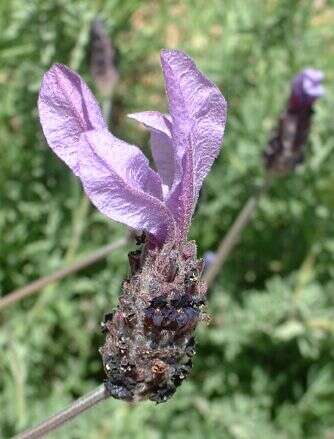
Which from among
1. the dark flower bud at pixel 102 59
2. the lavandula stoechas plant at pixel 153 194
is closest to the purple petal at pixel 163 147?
the lavandula stoechas plant at pixel 153 194

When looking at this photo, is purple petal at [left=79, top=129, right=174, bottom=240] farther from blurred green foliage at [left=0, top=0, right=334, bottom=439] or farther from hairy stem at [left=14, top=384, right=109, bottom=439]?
blurred green foliage at [left=0, top=0, right=334, bottom=439]

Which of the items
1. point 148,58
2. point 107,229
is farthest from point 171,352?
point 148,58

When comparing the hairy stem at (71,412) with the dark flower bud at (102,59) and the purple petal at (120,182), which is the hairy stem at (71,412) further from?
the dark flower bud at (102,59)

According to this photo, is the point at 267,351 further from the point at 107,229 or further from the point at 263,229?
the point at 107,229

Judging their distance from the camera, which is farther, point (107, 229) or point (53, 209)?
point (107, 229)

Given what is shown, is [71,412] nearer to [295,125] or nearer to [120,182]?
[120,182]

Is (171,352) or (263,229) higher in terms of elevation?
(171,352)
